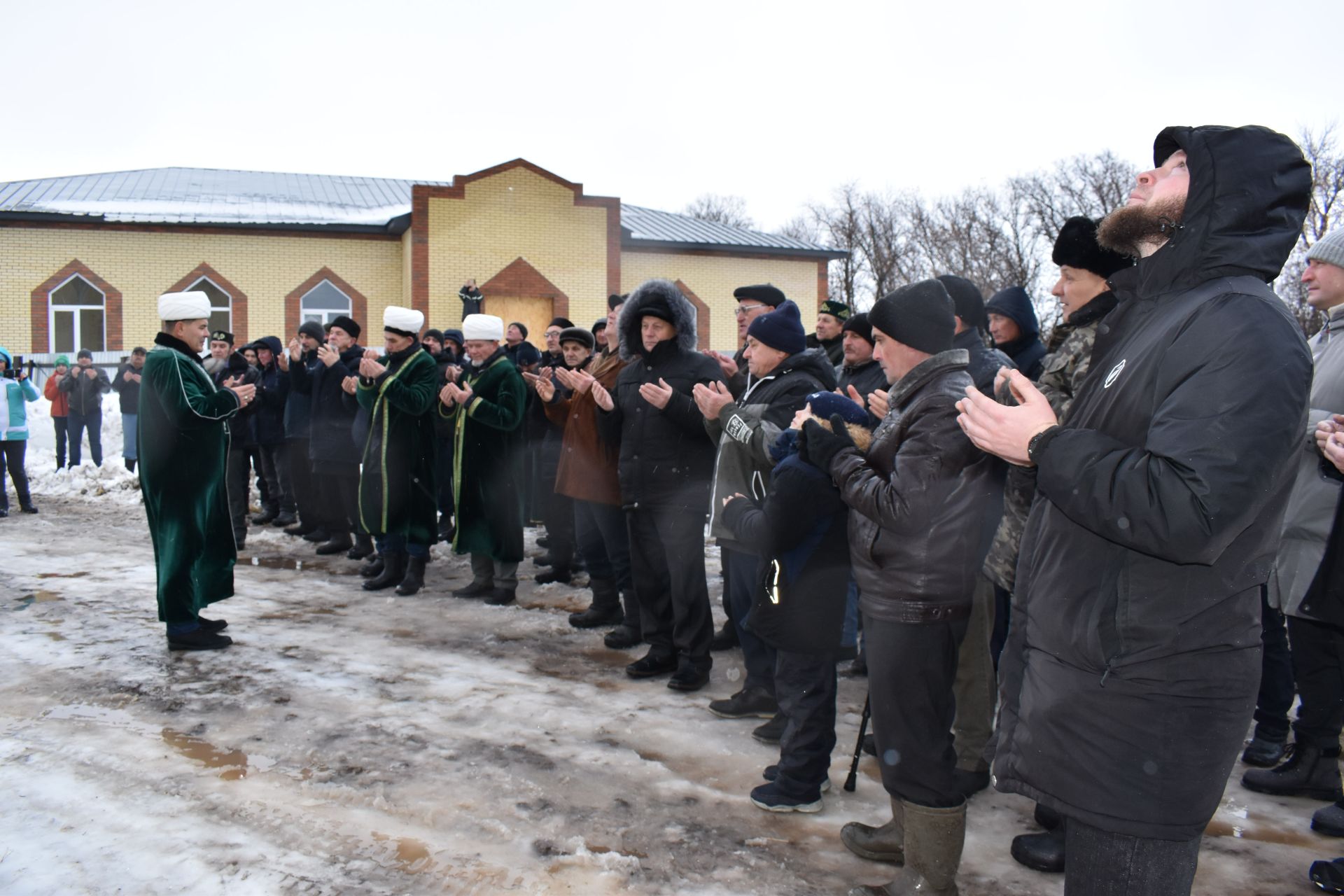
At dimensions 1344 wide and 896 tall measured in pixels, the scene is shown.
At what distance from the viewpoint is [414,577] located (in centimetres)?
713

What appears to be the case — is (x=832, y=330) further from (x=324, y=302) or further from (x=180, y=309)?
(x=324, y=302)

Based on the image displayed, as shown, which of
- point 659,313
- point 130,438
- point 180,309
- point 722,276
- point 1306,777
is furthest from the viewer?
point 722,276

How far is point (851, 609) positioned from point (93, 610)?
5.18 meters

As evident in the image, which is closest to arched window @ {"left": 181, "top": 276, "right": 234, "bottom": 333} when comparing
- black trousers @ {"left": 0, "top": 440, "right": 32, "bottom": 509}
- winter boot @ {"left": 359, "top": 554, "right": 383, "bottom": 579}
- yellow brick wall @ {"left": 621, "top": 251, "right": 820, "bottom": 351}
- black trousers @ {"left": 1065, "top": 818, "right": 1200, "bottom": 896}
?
yellow brick wall @ {"left": 621, "top": 251, "right": 820, "bottom": 351}

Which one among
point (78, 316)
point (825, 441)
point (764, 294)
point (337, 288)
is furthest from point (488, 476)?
point (78, 316)

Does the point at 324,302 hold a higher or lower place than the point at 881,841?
higher

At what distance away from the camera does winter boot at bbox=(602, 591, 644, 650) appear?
229 inches

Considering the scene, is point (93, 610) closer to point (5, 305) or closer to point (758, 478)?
point (758, 478)

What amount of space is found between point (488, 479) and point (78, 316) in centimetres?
2066

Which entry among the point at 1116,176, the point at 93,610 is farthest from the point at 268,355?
the point at 1116,176

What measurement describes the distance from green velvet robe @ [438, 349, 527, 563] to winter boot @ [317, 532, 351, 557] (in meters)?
2.15

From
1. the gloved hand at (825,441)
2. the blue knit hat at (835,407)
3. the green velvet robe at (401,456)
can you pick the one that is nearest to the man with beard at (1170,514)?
the gloved hand at (825,441)

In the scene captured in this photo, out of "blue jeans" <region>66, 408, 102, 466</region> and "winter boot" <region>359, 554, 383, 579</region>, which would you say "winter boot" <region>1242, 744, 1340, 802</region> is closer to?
"winter boot" <region>359, 554, 383, 579</region>

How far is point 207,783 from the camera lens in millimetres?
3662
